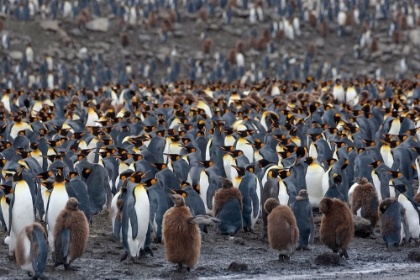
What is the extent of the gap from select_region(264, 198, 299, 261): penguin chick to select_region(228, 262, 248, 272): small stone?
1.39ft

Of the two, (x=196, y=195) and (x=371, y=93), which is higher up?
(x=371, y=93)

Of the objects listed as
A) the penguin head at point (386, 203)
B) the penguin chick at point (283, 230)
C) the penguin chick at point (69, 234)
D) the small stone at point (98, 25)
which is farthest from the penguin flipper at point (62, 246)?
the small stone at point (98, 25)

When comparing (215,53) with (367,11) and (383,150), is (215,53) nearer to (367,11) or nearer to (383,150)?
(367,11)

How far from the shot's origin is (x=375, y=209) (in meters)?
9.34

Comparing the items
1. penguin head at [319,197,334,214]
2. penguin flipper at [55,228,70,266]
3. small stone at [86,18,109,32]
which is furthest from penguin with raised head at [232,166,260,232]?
small stone at [86,18,109,32]

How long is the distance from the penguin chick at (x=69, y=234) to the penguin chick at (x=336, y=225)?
241 cm

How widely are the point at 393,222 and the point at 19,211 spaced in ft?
12.9

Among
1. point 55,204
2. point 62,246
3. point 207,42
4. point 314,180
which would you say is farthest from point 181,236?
point 207,42

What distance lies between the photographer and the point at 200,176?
996 centimetres

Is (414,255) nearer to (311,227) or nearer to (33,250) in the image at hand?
(311,227)

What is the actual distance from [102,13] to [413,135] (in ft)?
67.1

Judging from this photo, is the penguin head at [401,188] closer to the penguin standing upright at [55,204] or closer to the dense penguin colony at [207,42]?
the penguin standing upright at [55,204]

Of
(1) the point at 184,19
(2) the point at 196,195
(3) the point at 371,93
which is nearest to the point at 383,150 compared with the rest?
(2) the point at 196,195

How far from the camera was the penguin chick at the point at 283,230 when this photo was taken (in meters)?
A: 7.70
